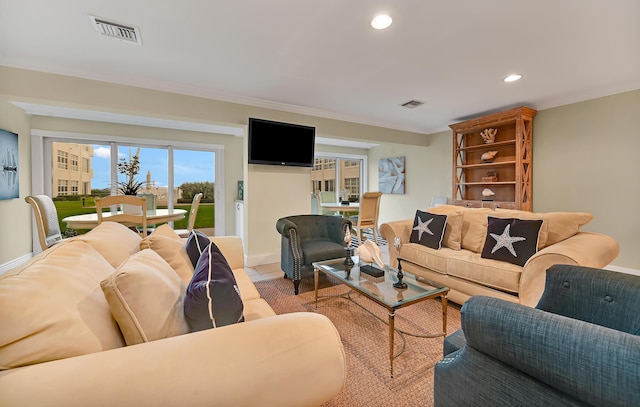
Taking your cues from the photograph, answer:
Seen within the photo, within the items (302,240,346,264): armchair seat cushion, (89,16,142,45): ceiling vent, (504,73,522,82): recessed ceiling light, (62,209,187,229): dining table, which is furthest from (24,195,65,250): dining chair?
(504,73,522,82): recessed ceiling light

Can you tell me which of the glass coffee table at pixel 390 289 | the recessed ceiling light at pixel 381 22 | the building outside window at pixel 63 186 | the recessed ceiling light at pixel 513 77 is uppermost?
the recessed ceiling light at pixel 513 77

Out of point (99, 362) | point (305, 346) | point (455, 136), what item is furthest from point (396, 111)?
point (99, 362)

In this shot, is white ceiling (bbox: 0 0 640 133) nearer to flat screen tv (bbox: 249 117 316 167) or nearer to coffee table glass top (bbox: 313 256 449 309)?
flat screen tv (bbox: 249 117 316 167)

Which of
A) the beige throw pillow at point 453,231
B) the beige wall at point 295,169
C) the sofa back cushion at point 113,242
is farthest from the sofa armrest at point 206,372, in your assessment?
→ the beige wall at point 295,169

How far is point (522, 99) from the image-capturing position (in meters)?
3.69

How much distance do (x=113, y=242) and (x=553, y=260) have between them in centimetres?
274

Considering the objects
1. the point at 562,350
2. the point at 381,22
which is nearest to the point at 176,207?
the point at 381,22

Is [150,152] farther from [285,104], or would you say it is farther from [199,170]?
[285,104]

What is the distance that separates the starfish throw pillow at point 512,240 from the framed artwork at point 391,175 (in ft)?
12.5

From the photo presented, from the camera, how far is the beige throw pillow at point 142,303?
0.81m

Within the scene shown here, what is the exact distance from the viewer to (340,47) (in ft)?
7.76

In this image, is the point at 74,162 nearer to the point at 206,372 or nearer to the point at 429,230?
the point at 206,372

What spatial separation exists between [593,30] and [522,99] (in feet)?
5.61

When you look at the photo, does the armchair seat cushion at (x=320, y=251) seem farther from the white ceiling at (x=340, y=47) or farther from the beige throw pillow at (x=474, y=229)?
the white ceiling at (x=340, y=47)
